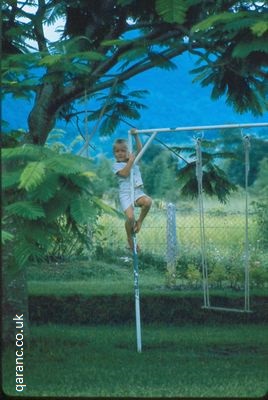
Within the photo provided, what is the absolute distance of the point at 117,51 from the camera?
8.12 meters

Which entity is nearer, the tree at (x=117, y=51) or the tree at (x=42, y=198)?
the tree at (x=42, y=198)

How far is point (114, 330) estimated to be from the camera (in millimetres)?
10273

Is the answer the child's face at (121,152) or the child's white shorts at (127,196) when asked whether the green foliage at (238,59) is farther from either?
the child's white shorts at (127,196)

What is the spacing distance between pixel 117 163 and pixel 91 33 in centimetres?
122

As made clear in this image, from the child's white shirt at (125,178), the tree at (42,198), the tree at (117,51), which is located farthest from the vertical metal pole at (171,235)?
the tree at (42,198)

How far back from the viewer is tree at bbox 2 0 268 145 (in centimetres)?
676

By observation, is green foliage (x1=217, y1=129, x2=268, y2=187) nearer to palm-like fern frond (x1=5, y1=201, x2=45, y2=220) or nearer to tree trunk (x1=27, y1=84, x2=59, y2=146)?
tree trunk (x1=27, y1=84, x2=59, y2=146)

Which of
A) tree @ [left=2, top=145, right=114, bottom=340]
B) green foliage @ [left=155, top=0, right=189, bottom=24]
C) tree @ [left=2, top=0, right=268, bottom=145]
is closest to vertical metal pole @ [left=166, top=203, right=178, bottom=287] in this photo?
tree @ [left=2, top=0, right=268, bottom=145]

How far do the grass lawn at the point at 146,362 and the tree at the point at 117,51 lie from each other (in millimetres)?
2048

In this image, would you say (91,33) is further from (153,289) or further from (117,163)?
(153,289)

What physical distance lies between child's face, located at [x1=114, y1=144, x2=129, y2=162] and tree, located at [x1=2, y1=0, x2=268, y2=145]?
324 millimetres

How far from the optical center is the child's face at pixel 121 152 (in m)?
8.62

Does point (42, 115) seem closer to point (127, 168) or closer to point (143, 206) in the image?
point (127, 168)

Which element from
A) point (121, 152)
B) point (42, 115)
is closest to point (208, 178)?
point (121, 152)
